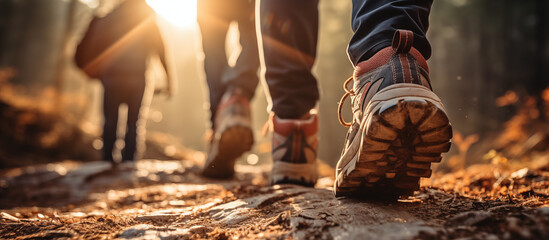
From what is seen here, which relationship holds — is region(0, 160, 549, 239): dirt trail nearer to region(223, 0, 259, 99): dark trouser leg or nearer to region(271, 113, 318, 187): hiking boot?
region(271, 113, 318, 187): hiking boot

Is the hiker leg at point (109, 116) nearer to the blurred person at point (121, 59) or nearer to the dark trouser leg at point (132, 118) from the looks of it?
the blurred person at point (121, 59)

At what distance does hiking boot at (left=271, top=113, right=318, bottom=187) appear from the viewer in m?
1.48

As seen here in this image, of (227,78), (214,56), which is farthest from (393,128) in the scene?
(214,56)

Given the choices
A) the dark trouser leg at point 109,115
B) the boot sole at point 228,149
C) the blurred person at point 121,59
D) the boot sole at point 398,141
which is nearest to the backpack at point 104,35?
the blurred person at point 121,59

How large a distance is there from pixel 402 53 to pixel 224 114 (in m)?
1.34

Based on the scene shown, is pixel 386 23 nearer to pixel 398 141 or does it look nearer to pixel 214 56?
pixel 398 141

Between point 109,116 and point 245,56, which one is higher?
point 245,56

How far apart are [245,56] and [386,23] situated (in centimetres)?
137

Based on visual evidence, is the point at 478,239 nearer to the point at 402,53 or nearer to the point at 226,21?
the point at 402,53

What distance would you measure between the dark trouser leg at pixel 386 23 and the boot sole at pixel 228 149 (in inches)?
42.7

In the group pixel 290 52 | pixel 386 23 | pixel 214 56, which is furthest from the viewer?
pixel 214 56

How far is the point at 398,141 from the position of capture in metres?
0.83

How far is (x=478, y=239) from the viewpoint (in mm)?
590

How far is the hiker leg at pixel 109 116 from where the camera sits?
12.7 ft
